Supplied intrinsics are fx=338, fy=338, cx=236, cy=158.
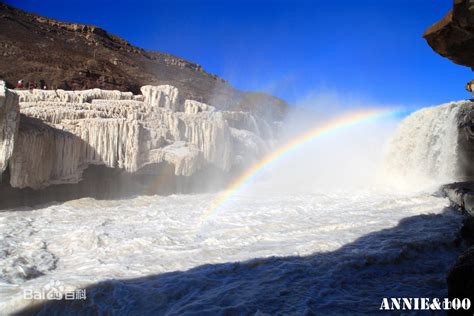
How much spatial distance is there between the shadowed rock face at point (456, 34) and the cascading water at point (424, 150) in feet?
37.4

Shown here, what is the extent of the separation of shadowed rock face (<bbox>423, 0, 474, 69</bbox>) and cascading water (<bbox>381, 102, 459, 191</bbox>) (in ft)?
37.4

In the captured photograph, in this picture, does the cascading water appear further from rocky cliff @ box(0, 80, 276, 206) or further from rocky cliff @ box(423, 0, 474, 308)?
rocky cliff @ box(423, 0, 474, 308)

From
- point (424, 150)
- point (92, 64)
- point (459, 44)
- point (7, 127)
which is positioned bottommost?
point (459, 44)

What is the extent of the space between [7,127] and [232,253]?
770 centimetres

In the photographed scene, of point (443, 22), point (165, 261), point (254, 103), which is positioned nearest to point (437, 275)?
point (443, 22)

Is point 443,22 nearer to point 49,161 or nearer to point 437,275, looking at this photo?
point 437,275

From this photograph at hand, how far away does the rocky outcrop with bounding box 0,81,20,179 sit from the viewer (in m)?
9.36

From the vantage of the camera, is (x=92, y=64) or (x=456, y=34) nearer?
(x=456, y=34)

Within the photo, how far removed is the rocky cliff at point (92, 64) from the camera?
78.8 feet

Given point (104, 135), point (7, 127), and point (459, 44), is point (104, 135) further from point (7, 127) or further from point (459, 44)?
point (459, 44)

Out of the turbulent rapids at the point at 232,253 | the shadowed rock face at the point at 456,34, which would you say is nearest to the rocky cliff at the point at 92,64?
the turbulent rapids at the point at 232,253

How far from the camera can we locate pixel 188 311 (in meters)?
3.88

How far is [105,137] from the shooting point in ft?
39.7

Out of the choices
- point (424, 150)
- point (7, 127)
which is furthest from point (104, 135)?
point (424, 150)
